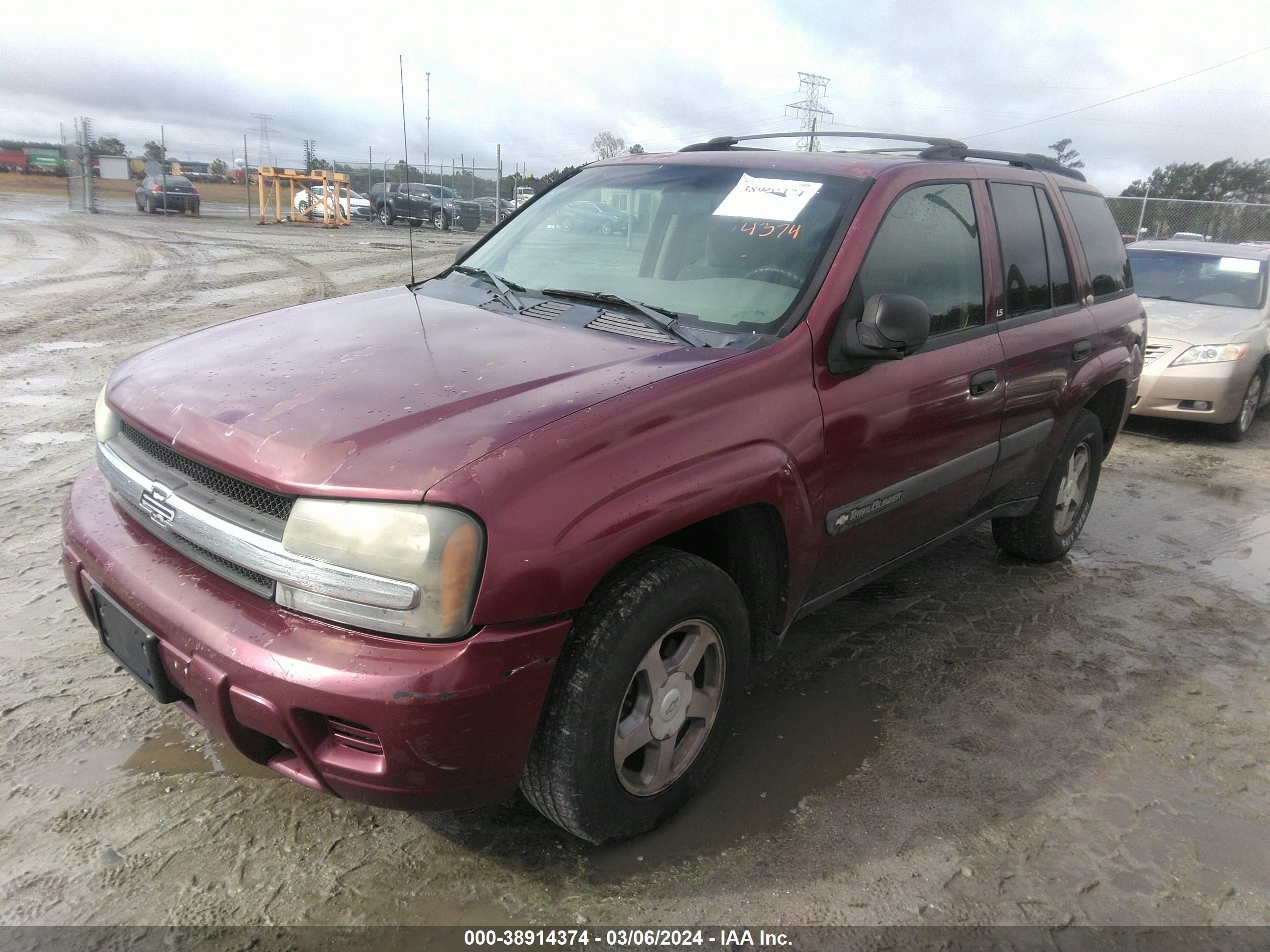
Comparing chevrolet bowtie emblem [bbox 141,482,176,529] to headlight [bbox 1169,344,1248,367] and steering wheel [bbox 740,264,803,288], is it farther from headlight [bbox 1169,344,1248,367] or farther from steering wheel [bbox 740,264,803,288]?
headlight [bbox 1169,344,1248,367]

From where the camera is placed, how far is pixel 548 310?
298 cm

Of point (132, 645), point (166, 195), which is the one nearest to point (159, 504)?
point (132, 645)

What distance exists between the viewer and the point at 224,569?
2143 millimetres

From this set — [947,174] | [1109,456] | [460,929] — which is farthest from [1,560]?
[1109,456]

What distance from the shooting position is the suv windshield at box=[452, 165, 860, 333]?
283 cm

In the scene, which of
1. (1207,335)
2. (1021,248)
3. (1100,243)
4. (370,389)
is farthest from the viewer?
(1207,335)

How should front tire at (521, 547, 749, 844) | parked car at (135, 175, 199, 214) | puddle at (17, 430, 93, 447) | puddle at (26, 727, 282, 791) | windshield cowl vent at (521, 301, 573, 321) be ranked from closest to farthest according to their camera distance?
1. front tire at (521, 547, 749, 844)
2. puddle at (26, 727, 282, 791)
3. windshield cowl vent at (521, 301, 573, 321)
4. puddle at (17, 430, 93, 447)
5. parked car at (135, 175, 199, 214)

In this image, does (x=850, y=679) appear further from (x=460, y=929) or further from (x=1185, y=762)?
(x=460, y=929)

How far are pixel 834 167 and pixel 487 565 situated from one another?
203 centimetres

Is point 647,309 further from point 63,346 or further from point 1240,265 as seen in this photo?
point 1240,265

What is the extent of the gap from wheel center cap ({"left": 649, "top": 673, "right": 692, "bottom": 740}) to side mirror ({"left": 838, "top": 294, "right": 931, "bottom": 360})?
1.09 m

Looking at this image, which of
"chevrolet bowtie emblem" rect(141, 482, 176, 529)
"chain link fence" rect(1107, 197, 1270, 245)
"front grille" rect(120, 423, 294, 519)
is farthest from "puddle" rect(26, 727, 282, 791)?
"chain link fence" rect(1107, 197, 1270, 245)

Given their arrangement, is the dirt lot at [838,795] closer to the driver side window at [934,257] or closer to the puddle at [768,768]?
the puddle at [768,768]

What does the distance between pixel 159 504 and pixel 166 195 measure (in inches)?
1103
